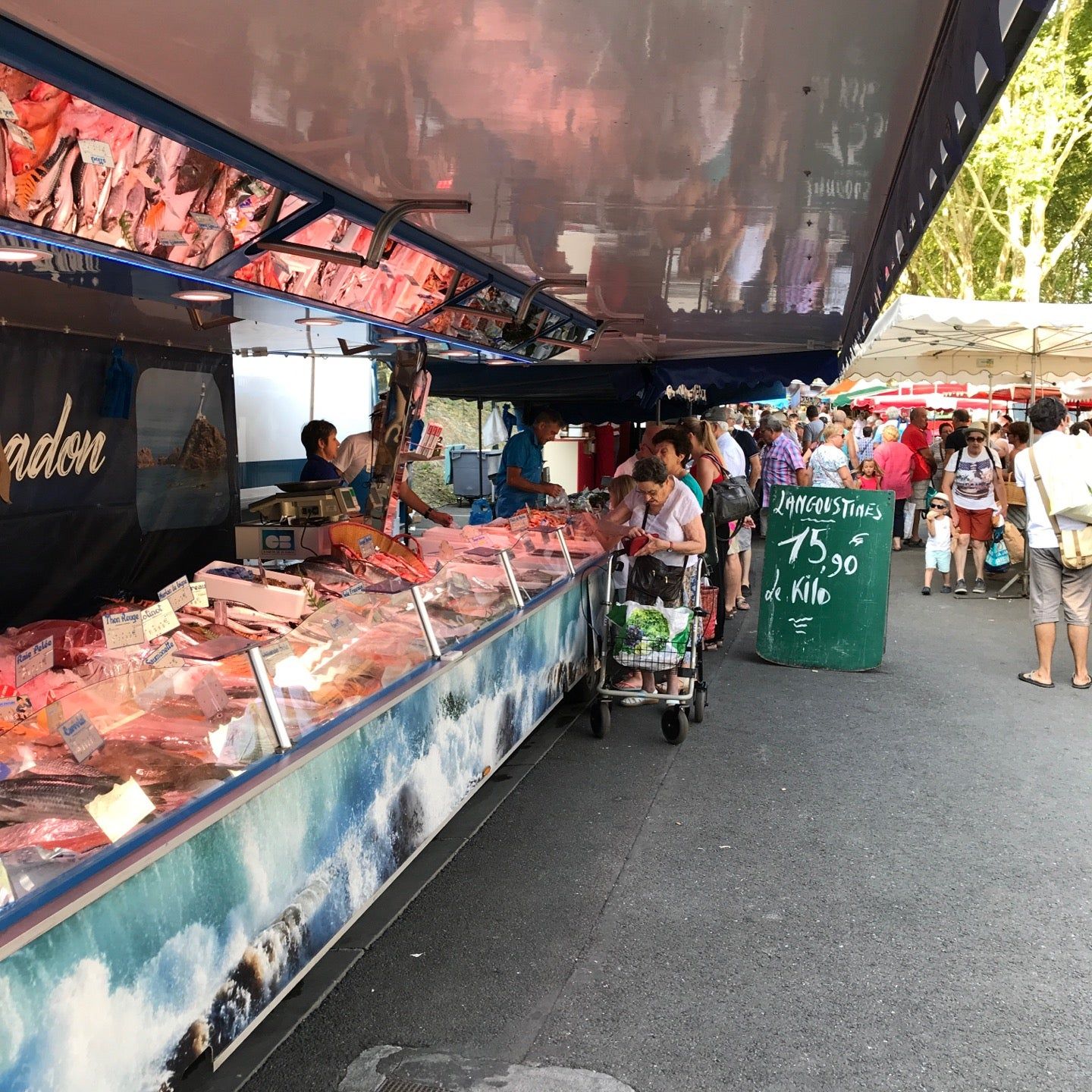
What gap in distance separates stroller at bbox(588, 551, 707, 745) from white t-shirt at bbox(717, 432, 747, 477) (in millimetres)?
4705

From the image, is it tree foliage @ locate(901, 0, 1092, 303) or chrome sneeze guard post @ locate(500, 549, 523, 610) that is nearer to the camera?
chrome sneeze guard post @ locate(500, 549, 523, 610)

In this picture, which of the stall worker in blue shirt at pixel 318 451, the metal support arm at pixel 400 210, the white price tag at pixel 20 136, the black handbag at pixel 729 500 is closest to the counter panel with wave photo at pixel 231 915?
the metal support arm at pixel 400 210

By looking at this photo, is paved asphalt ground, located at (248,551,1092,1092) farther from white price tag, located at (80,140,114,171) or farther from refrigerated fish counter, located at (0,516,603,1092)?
white price tag, located at (80,140,114,171)

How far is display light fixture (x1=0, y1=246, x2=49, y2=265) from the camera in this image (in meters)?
3.87

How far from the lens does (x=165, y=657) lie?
3428mm

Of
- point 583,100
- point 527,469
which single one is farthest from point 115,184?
point 527,469

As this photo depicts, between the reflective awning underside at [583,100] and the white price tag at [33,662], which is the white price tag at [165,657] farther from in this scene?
the reflective awning underside at [583,100]

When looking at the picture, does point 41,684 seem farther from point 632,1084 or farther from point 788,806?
point 788,806

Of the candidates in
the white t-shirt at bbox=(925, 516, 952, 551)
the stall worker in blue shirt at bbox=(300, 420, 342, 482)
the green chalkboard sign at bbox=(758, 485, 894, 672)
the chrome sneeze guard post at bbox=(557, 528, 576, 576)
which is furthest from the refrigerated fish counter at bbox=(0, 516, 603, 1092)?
the white t-shirt at bbox=(925, 516, 952, 551)

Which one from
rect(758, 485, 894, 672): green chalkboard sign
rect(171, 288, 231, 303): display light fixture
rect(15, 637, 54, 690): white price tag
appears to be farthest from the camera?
rect(758, 485, 894, 672): green chalkboard sign

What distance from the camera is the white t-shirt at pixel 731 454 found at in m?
11.4

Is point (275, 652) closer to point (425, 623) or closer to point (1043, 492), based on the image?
point (425, 623)

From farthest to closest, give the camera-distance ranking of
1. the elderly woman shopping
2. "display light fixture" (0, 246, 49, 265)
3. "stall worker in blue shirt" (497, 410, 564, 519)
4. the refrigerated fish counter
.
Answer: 1. "stall worker in blue shirt" (497, 410, 564, 519)
2. the elderly woman shopping
3. "display light fixture" (0, 246, 49, 265)
4. the refrigerated fish counter

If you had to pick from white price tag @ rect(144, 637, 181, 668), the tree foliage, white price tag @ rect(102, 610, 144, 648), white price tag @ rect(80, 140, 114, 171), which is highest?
the tree foliage
